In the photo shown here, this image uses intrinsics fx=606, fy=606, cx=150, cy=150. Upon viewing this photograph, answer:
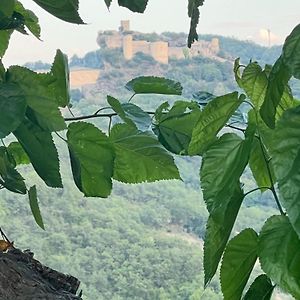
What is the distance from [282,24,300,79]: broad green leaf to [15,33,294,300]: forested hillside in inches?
24.5

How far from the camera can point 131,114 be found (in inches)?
14.1

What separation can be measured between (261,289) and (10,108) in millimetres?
132

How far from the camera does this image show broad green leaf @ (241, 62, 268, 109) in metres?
0.29

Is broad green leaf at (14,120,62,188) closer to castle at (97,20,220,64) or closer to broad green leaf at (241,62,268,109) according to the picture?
broad green leaf at (241,62,268,109)

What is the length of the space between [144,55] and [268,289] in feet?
2.83

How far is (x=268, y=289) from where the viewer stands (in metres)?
0.26

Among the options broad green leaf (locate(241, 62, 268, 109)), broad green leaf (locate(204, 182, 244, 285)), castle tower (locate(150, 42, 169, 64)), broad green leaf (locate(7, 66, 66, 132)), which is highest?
broad green leaf (locate(241, 62, 268, 109))

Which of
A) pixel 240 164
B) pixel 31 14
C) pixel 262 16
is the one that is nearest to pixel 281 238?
pixel 240 164

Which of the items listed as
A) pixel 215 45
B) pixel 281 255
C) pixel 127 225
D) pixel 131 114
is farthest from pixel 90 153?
pixel 127 225

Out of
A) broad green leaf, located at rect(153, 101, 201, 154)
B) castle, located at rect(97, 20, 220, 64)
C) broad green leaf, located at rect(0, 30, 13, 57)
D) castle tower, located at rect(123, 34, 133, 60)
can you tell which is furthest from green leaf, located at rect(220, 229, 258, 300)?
castle tower, located at rect(123, 34, 133, 60)

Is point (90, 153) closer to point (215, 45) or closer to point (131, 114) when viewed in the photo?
point (131, 114)

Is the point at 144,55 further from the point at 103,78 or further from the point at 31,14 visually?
the point at 31,14

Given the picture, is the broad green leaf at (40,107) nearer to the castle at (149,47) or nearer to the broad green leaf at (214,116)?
the broad green leaf at (214,116)

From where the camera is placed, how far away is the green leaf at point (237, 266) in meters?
0.26
